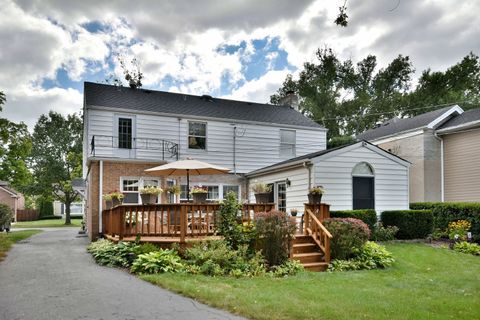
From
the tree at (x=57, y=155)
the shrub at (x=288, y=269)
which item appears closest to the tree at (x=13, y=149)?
the shrub at (x=288, y=269)

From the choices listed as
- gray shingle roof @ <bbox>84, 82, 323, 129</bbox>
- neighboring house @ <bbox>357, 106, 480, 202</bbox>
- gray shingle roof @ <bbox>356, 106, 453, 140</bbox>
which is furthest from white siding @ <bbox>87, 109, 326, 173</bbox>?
neighboring house @ <bbox>357, 106, 480, 202</bbox>

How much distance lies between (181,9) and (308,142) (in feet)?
37.9

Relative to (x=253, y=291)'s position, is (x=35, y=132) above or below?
above

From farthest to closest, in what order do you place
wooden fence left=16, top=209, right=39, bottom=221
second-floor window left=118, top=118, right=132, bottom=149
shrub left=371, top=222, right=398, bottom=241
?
wooden fence left=16, top=209, right=39, bottom=221 → second-floor window left=118, top=118, right=132, bottom=149 → shrub left=371, top=222, right=398, bottom=241

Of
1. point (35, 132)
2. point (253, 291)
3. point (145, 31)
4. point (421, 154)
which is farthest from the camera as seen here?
point (35, 132)

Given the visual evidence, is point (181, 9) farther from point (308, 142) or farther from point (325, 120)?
point (325, 120)

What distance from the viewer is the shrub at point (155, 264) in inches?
320

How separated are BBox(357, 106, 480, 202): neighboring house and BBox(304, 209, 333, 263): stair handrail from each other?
10092 millimetres

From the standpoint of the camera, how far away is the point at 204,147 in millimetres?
17344

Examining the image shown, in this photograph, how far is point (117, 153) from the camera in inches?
609

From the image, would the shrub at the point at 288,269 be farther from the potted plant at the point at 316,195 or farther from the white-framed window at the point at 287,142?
the white-framed window at the point at 287,142

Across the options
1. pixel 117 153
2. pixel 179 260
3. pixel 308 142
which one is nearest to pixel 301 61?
pixel 308 142

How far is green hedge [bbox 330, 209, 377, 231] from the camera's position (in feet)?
41.1

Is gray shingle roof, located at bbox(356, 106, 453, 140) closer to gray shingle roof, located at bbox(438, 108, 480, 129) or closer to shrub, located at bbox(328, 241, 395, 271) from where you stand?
gray shingle roof, located at bbox(438, 108, 480, 129)
